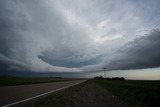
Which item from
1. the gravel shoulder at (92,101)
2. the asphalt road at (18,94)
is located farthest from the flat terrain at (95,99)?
the asphalt road at (18,94)

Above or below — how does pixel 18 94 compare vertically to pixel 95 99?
above

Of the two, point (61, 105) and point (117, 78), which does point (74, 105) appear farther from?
point (117, 78)

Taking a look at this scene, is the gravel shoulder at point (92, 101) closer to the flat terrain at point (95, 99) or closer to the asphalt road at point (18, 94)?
the flat terrain at point (95, 99)

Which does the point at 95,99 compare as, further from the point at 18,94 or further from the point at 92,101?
the point at 18,94

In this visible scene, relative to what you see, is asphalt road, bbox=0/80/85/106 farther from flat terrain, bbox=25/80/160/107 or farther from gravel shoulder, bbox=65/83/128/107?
gravel shoulder, bbox=65/83/128/107

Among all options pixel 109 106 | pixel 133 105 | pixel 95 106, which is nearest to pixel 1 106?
pixel 95 106

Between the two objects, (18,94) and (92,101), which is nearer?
(18,94)

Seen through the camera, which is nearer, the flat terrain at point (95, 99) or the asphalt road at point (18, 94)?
the asphalt road at point (18, 94)

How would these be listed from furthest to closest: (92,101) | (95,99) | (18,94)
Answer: (95,99)
(92,101)
(18,94)

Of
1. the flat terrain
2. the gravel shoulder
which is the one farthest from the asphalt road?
the gravel shoulder

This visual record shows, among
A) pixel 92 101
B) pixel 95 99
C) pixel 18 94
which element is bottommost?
pixel 92 101

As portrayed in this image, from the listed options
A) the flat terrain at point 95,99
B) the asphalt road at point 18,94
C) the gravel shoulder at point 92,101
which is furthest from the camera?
the gravel shoulder at point 92,101

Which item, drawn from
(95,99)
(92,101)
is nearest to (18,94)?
(92,101)

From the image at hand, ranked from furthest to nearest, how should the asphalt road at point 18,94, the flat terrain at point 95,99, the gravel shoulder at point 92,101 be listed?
the gravel shoulder at point 92,101 < the flat terrain at point 95,99 < the asphalt road at point 18,94
